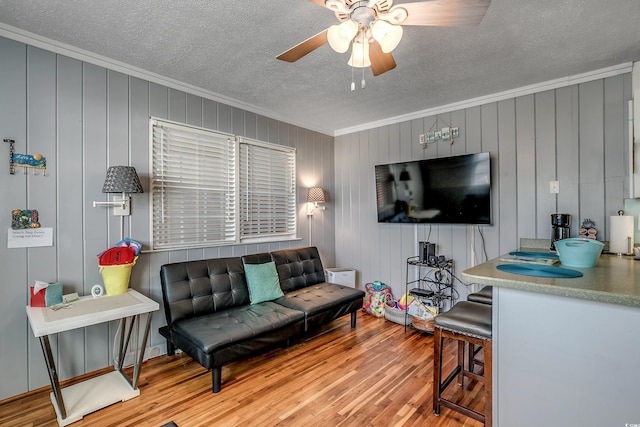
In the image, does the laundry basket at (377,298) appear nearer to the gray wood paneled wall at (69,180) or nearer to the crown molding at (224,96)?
the crown molding at (224,96)

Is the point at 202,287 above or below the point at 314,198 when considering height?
below

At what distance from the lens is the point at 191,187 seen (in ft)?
9.87

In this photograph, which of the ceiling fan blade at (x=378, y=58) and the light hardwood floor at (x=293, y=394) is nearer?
the ceiling fan blade at (x=378, y=58)

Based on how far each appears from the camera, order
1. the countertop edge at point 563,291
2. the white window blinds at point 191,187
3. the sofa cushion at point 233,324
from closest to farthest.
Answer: the countertop edge at point 563,291
the sofa cushion at point 233,324
the white window blinds at point 191,187

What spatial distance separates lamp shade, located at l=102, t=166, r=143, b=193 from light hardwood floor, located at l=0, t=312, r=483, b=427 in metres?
1.52

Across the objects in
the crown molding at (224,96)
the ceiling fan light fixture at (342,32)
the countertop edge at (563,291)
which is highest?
the crown molding at (224,96)

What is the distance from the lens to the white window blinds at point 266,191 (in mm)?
3467

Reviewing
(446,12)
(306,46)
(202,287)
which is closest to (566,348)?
(446,12)

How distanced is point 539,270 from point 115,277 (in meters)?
2.93

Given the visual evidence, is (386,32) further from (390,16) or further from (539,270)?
(539,270)

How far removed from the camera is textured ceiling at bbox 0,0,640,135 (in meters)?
1.84

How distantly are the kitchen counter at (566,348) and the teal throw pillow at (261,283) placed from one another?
210cm

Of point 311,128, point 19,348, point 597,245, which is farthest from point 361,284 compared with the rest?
point 19,348

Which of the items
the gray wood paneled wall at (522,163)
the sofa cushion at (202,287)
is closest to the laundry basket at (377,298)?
the gray wood paneled wall at (522,163)
